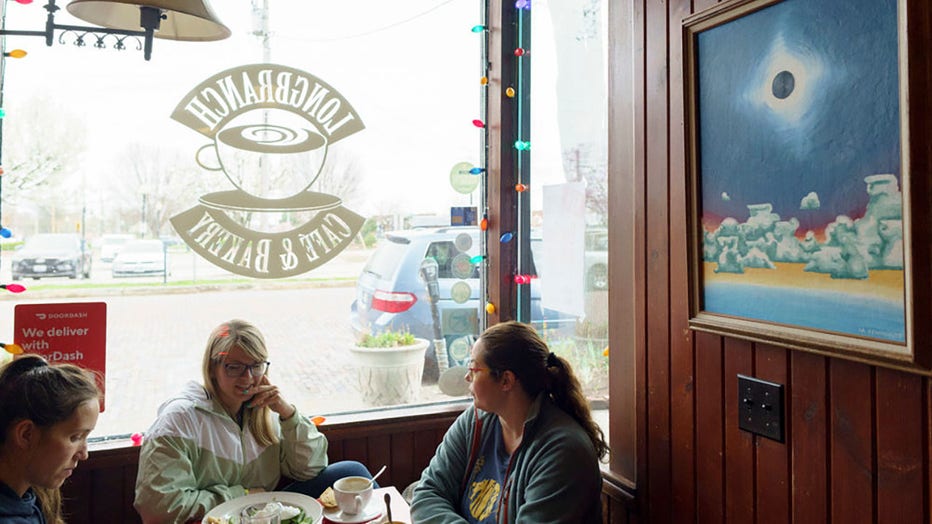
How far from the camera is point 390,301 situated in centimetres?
249

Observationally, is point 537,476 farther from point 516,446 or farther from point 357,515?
point 357,515

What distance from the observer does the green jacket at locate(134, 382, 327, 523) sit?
1.59 m

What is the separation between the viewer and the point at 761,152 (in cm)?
127

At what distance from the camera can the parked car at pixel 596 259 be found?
1.98 meters

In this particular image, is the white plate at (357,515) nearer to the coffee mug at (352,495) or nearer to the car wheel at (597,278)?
the coffee mug at (352,495)

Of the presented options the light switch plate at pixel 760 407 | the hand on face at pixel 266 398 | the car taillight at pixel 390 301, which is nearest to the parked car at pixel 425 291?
the car taillight at pixel 390 301

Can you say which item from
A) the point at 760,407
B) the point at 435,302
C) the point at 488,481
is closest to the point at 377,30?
the point at 435,302

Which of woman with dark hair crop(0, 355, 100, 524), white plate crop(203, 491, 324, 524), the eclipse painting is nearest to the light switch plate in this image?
the eclipse painting

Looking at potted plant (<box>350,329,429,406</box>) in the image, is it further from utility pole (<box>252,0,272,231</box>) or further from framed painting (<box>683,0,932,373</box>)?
framed painting (<box>683,0,932,373</box>)

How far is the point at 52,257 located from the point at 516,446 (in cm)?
171

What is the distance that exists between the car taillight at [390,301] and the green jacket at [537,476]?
837 millimetres

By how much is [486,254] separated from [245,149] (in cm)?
107

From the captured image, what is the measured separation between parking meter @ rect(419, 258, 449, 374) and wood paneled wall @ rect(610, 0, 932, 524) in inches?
37.9

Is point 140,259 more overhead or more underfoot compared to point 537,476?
more overhead
